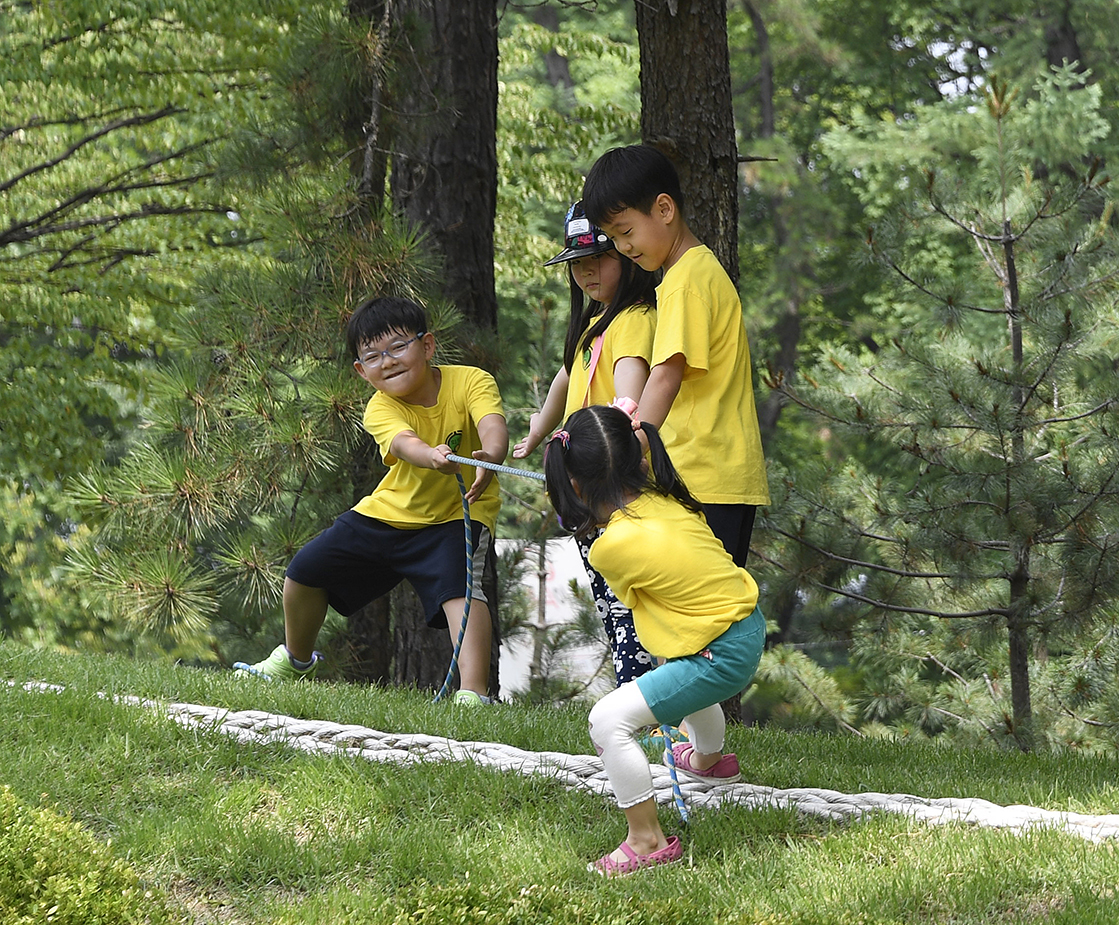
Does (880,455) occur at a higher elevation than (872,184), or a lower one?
lower

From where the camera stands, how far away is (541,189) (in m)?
12.2

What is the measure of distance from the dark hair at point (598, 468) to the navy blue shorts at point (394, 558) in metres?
1.56

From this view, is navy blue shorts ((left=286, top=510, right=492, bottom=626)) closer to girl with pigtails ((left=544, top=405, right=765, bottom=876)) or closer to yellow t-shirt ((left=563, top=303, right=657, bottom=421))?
yellow t-shirt ((left=563, top=303, right=657, bottom=421))

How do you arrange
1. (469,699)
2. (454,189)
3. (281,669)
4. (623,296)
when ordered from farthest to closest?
1. (454,189)
2. (281,669)
3. (469,699)
4. (623,296)

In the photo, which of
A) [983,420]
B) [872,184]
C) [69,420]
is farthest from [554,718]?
[872,184]

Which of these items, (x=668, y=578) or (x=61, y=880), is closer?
(x=61, y=880)

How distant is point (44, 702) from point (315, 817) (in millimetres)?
1429

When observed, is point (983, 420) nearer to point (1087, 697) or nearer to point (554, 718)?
point (1087, 697)

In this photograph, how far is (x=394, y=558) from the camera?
4.62 m

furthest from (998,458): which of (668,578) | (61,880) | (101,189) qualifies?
(101,189)

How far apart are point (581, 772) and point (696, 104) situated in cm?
303

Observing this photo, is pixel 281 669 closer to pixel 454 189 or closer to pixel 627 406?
pixel 627 406

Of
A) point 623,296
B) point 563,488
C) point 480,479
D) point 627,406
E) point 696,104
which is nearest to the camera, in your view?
point 563,488

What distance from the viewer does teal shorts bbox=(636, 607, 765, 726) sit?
9.30 ft
